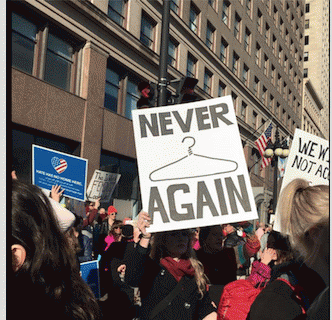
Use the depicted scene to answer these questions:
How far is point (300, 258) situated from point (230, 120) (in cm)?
209

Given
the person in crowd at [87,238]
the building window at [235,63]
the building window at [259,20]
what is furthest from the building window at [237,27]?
the person in crowd at [87,238]

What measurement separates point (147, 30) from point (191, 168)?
648 inches

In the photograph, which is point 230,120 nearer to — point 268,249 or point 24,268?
point 268,249

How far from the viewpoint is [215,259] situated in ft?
14.4

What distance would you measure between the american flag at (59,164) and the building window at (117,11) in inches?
468

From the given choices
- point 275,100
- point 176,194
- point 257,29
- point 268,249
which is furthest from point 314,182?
point 275,100

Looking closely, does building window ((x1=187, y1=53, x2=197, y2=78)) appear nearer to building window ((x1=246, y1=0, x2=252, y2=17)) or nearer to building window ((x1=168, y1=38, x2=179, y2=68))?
building window ((x1=168, y1=38, x2=179, y2=68))

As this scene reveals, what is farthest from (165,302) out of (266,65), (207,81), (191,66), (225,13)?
(266,65)

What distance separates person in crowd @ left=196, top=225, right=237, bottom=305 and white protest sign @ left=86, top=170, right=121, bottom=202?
402 centimetres

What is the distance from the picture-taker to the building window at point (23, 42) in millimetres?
11867

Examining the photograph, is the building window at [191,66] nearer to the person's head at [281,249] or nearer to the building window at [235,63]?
the building window at [235,63]

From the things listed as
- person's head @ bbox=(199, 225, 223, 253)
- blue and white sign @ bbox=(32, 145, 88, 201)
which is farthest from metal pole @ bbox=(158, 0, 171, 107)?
person's head @ bbox=(199, 225, 223, 253)

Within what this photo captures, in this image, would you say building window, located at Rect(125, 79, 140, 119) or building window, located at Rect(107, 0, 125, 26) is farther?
building window, located at Rect(125, 79, 140, 119)

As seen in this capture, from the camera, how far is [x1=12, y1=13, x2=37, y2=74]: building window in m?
11.9
